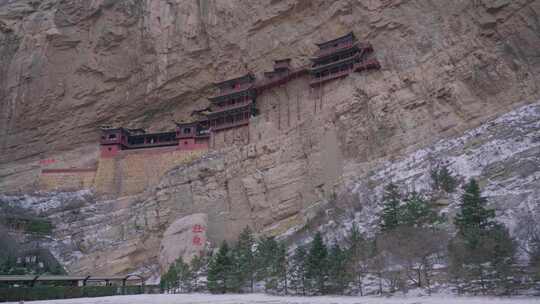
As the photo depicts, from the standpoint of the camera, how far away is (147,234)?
1431 inches

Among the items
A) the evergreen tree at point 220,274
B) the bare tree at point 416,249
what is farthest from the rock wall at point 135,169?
the bare tree at point 416,249

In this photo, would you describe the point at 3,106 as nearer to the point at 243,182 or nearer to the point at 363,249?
the point at 243,182

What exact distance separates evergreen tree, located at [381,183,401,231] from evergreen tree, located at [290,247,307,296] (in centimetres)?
389

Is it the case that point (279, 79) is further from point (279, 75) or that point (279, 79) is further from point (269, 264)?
point (269, 264)

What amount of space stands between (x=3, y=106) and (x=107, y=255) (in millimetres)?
22069

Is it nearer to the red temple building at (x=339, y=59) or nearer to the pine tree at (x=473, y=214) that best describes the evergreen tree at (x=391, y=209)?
the pine tree at (x=473, y=214)

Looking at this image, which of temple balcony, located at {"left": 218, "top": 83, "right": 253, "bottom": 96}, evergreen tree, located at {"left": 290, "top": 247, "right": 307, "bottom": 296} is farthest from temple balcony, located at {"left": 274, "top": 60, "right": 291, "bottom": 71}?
evergreen tree, located at {"left": 290, "top": 247, "right": 307, "bottom": 296}

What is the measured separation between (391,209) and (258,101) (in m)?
20.4

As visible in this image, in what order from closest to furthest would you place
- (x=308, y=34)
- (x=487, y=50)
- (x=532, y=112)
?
1. (x=532, y=112)
2. (x=487, y=50)
3. (x=308, y=34)

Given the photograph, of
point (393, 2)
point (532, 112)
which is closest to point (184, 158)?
point (393, 2)

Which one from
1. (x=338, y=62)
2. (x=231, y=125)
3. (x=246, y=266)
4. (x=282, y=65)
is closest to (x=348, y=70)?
(x=338, y=62)

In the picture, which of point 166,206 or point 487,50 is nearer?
Result: point 487,50

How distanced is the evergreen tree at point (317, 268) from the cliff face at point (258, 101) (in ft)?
17.7

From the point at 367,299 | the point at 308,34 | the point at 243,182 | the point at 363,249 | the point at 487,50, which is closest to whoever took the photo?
the point at 367,299
